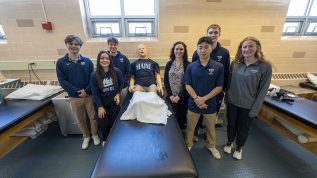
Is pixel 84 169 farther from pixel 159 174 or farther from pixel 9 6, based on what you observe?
pixel 9 6

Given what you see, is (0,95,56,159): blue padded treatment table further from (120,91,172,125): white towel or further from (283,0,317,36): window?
(283,0,317,36): window

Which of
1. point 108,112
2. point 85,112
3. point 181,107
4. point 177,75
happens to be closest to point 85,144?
point 85,112

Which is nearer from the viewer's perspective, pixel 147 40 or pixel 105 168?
pixel 105 168

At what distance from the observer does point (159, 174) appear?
1010 mm

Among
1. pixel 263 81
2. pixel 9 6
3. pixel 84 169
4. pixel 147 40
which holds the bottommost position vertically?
pixel 84 169

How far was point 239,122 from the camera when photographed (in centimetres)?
173

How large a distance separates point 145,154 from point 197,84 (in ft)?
2.85

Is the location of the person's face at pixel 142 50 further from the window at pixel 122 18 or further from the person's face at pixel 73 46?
the person's face at pixel 73 46

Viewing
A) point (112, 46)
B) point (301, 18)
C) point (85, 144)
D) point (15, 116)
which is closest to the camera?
point (15, 116)

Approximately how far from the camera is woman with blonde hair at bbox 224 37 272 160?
1.47 metres

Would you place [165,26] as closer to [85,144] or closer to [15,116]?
[85,144]

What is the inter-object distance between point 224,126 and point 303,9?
282 cm

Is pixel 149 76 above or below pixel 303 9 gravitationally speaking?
below

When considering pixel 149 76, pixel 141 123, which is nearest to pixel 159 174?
pixel 141 123
